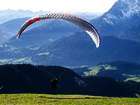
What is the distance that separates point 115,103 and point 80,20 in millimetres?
10125

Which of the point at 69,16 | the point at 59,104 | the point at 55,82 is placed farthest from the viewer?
the point at 55,82

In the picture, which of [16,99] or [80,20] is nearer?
[80,20]

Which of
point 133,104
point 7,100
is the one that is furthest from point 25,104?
point 133,104

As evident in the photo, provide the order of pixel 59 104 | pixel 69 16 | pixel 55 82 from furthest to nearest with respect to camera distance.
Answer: pixel 55 82
pixel 59 104
pixel 69 16

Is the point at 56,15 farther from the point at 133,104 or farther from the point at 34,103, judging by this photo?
the point at 133,104

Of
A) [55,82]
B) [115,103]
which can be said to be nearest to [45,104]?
[55,82]

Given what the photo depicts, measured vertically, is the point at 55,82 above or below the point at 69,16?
below

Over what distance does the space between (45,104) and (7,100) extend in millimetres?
5180

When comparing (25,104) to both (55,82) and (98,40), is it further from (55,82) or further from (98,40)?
(98,40)

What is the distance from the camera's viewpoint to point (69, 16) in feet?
125

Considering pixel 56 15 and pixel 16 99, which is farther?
pixel 16 99

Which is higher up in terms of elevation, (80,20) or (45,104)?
(80,20)

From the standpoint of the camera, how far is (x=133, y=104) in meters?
42.1

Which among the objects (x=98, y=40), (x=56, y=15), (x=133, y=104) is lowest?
(x=133, y=104)
